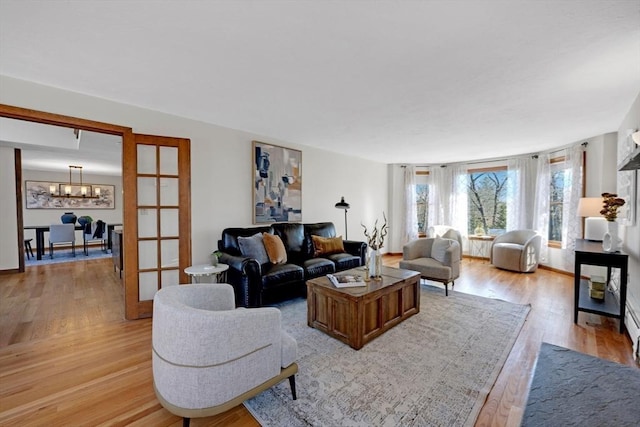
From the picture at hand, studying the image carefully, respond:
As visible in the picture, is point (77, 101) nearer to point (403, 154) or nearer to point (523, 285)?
point (403, 154)

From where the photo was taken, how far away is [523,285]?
4.44 meters

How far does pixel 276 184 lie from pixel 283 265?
1.50 m

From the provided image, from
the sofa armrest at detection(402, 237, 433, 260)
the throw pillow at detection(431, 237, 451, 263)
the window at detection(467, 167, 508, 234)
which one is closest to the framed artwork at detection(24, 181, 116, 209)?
the sofa armrest at detection(402, 237, 433, 260)

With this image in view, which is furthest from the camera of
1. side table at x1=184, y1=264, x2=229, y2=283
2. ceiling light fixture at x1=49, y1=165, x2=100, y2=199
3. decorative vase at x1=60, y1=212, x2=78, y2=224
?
ceiling light fixture at x1=49, y1=165, x2=100, y2=199

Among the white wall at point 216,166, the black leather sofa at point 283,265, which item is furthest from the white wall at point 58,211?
the black leather sofa at point 283,265

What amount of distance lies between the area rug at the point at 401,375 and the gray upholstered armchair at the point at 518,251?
2503 mm

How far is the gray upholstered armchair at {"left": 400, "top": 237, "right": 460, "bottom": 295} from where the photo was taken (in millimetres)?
3848

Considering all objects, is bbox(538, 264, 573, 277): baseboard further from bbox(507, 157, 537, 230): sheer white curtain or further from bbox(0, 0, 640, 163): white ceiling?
bbox(0, 0, 640, 163): white ceiling

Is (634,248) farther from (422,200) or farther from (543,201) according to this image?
(422,200)

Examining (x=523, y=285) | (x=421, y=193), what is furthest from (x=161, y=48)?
(x=421, y=193)

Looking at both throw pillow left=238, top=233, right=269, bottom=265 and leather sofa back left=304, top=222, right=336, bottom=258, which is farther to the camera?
leather sofa back left=304, top=222, right=336, bottom=258

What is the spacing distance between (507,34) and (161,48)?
2392mm

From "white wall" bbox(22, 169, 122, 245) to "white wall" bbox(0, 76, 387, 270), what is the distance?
11.8 ft

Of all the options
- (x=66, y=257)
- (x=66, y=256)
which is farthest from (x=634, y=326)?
(x=66, y=256)
